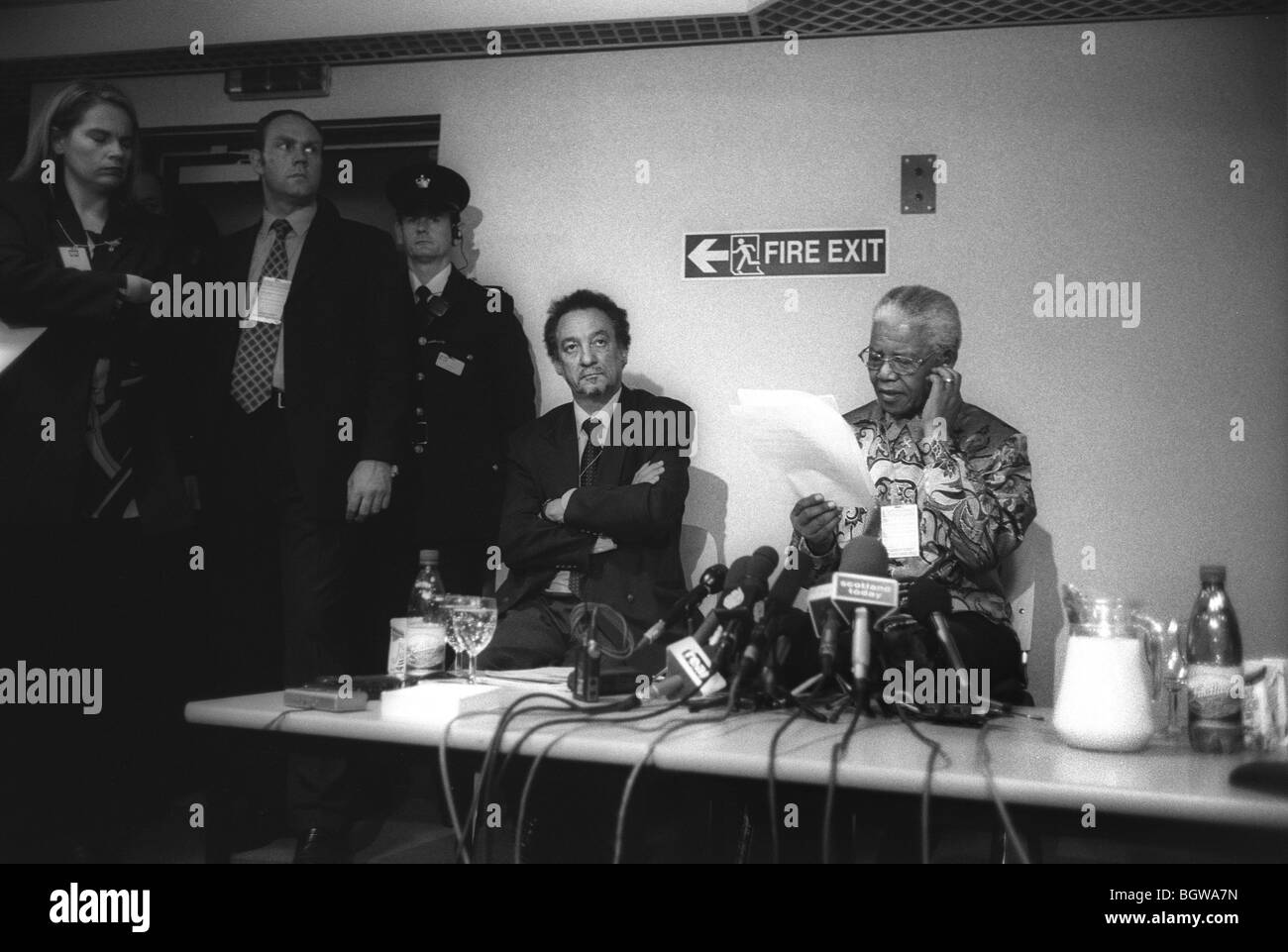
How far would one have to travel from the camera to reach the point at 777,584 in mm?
1671

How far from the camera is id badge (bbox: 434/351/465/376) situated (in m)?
3.20

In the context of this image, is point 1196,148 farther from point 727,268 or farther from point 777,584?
point 777,584

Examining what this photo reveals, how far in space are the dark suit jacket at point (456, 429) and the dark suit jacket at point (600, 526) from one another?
177mm

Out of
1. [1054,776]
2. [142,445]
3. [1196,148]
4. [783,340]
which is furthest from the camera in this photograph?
[783,340]

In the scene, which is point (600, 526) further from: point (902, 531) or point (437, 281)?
point (437, 281)

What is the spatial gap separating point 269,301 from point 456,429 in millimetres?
644

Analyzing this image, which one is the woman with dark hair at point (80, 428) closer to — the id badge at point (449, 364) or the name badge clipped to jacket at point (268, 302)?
the name badge clipped to jacket at point (268, 302)

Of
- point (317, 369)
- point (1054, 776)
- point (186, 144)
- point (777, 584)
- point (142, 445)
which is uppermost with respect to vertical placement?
point (186, 144)

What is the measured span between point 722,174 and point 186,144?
191cm

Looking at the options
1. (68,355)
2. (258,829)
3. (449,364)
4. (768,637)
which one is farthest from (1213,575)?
(68,355)

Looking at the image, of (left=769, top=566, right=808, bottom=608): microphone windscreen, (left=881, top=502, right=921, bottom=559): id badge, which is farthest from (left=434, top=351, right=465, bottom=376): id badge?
(left=769, top=566, right=808, bottom=608): microphone windscreen

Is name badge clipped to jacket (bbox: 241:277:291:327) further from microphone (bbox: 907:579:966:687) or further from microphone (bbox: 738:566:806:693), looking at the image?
microphone (bbox: 907:579:966:687)

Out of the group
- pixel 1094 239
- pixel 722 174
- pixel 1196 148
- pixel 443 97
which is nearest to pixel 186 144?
pixel 443 97

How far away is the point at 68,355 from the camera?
2.60 m
